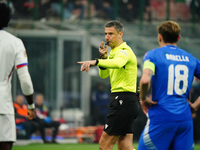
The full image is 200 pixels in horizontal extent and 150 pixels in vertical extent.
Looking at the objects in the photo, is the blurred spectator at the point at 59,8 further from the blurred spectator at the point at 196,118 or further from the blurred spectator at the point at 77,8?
the blurred spectator at the point at 196,118

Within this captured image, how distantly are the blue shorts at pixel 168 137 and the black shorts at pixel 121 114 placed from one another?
171 cm

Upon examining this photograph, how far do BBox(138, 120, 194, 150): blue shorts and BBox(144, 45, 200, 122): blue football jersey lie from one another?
72 millimetres

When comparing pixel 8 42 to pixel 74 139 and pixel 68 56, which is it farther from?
pixel 68 56

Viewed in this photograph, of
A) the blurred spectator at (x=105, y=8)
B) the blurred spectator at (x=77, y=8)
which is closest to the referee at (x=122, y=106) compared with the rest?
the blurred spectator at (x=77, y=8)

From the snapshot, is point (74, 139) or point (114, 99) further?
point (74, 139)

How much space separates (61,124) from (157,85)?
12.6 meters

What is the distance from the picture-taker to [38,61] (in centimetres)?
1858

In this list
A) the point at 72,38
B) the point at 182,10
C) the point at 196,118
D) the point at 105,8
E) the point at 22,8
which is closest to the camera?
the point at 196,118

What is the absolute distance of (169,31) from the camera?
5023 millimetres

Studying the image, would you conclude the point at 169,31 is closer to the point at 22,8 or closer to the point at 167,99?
the point at 167,99

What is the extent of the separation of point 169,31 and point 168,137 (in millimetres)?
1062

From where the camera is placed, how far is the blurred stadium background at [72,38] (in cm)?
1847

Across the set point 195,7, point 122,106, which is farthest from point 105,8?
point 122,106

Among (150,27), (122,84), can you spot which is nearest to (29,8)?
(150,27)
